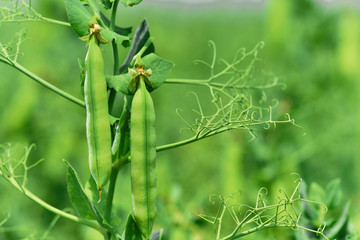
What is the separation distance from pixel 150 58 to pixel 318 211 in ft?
1.20

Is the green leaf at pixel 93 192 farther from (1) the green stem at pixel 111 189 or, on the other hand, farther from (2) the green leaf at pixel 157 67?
(2) the green leaf at pixel 157 67

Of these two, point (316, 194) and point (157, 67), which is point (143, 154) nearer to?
point (157, 67)

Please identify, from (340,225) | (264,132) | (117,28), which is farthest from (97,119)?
(264,132)

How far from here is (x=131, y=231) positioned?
597mm

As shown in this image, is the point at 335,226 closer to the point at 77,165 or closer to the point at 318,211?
the point at 318,211

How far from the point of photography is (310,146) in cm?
169

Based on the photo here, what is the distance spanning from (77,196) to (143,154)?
0.13 metres

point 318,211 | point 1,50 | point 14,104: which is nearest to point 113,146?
point 1,50

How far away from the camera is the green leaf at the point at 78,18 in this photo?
0.60 m

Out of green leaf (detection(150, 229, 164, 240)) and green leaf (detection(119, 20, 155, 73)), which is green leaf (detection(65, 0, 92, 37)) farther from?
green leaf (detection(150, 229, 164, 240))

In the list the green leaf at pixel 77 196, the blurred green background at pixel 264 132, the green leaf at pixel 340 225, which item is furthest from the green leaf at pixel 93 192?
the blurred green background at pixel 264 132

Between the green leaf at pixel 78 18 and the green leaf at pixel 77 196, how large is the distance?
16 centimetres

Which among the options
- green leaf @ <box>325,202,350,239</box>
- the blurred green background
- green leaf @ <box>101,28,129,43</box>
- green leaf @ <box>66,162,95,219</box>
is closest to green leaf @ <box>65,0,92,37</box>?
green leaf @ <box>101,28,129,43</box>

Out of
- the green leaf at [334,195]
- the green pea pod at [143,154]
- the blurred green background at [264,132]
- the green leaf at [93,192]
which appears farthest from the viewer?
the blurred green background at [264,132]
